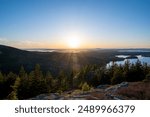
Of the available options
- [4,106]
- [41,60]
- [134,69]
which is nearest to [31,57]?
[41,60]

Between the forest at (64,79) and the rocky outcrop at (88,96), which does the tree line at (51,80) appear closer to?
the forest at (64,79)

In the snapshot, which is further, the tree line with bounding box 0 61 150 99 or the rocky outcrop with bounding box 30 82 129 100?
the tree line with bounding box 0 61 150 99

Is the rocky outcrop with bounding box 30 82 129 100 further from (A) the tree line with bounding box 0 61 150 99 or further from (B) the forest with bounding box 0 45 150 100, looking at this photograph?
(A) the tree line with bounding box 0 61 150 99

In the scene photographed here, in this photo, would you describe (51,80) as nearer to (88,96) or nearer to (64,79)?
(64,79)

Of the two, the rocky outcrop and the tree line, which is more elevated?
the rocky outcrop

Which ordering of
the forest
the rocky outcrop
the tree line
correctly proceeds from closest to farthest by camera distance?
1. the rocky outcrop
2. the tree line
3. the forest

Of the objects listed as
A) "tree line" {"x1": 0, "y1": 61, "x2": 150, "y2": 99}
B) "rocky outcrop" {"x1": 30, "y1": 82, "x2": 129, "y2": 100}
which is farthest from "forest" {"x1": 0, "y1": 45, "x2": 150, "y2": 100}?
"rocky outcrop" {"x1": 30, "y1": 82, "x2": 129, "y2": 100}

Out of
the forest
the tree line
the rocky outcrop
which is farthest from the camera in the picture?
the forest

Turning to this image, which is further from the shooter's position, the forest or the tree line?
the forest

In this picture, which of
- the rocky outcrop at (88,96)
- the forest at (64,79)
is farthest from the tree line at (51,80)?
the rocky outcrop at (88,96)

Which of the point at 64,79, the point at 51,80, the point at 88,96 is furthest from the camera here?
the point at 64,79

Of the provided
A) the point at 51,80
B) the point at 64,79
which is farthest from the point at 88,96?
the point at 64,79
